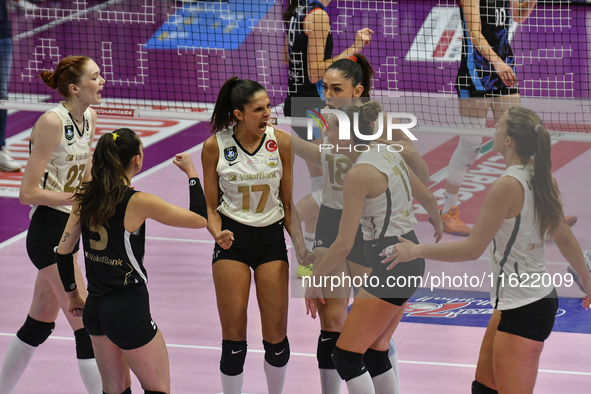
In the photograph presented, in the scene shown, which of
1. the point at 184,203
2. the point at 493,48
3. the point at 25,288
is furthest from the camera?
the point at 184,203

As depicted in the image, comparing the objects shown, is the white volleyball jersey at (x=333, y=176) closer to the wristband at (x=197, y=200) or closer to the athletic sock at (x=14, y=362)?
the wristband at (x=197, y=200)

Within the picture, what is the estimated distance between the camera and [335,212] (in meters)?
4.81

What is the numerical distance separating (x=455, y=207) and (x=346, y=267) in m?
3.24

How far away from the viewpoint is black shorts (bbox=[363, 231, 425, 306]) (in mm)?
4309

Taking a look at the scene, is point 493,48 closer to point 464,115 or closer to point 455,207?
point 464,115

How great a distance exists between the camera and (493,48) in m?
7.66

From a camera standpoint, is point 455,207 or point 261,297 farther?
point 455,207

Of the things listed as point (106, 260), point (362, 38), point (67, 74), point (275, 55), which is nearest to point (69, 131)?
point (67, 74)

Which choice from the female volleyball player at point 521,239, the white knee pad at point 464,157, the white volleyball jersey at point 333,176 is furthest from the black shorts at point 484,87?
the female volleyball player at point 521,239

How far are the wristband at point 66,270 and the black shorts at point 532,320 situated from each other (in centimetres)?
221

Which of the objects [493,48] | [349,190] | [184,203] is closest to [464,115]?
[493,48]

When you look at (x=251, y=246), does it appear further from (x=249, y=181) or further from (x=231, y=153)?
(x=231, y=153)

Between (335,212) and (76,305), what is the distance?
154cm

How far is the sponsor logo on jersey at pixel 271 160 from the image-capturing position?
4.69m
